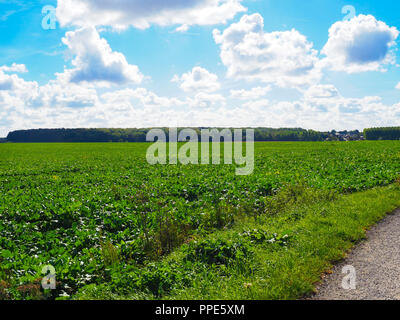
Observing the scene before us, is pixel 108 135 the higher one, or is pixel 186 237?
pixel 108 135

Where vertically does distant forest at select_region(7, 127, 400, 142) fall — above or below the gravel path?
above

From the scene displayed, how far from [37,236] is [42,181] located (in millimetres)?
11458

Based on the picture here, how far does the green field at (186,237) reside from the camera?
5.50 m

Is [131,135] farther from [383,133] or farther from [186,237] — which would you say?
[186,237]

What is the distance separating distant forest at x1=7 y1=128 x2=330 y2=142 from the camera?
125125 millimetres

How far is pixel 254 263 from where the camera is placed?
5969 mm

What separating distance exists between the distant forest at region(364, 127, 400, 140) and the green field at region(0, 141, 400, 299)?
13699cm

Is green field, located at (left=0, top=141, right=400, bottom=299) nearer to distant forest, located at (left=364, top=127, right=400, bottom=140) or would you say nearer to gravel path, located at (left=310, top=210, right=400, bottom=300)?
gravel path, located at (left=310, top=210, right=400, bottom=300)

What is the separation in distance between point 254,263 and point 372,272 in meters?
2.10

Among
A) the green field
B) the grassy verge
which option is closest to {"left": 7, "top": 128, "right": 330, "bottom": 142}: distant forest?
the green field

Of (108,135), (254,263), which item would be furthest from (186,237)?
(108,135)

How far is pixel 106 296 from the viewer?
17.1 ft
